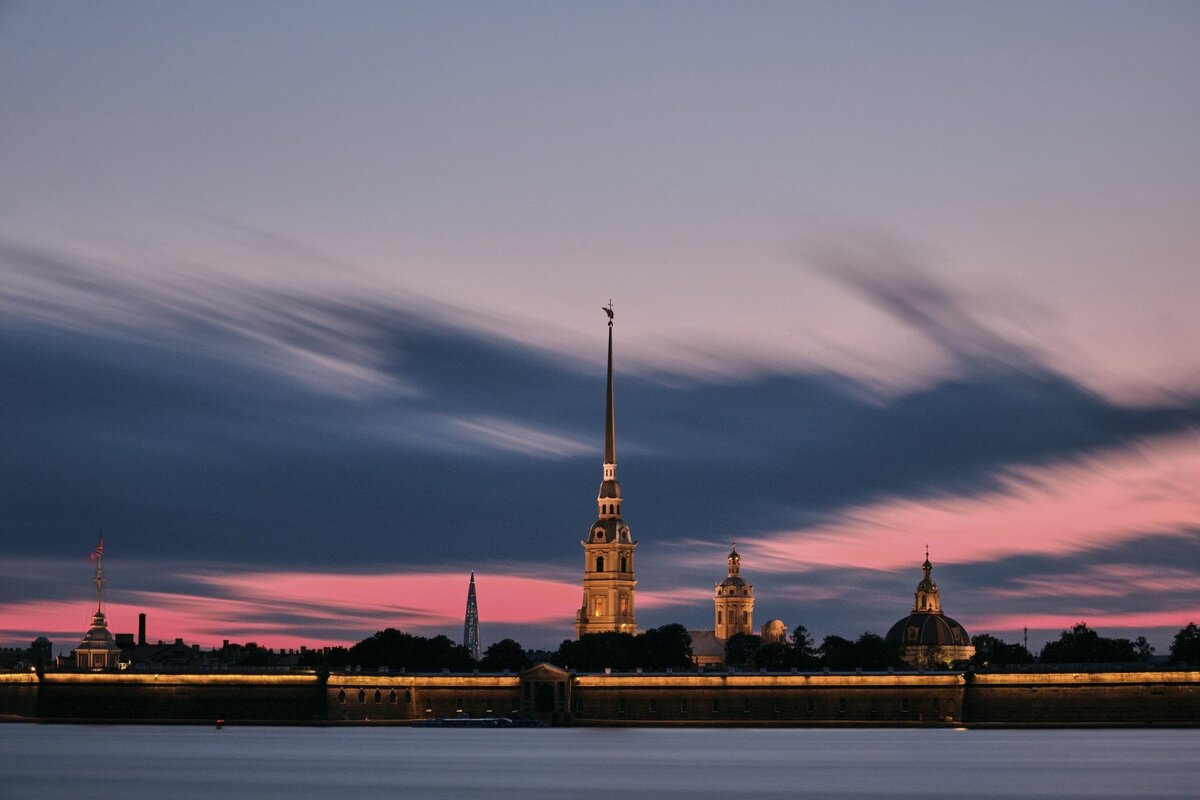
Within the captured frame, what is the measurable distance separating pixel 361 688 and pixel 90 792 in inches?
4066

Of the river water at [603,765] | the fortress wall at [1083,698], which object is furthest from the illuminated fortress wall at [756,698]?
the river water at [603,765]

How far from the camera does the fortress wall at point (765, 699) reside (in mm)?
184000

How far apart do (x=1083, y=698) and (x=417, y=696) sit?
6124cm

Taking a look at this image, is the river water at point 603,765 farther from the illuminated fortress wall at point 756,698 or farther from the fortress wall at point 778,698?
the illuminated fortress wall at point 756,698

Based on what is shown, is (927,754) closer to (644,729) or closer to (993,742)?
(993,742)

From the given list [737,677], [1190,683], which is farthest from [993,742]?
[737,677]

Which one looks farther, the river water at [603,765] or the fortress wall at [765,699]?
the fortress wall at [765,699]

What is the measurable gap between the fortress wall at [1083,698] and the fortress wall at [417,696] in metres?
43.1

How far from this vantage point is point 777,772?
10894 cm

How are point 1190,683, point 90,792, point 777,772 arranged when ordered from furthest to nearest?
1. point 1190,683
2. point 777,772
3. point 90,792

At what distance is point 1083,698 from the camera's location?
6924 inches

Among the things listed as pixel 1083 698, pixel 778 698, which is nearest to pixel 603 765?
pixel 1083 698

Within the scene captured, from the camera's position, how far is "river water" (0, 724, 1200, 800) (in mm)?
96125

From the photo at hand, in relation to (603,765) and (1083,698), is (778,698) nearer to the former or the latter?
(1083,698)
